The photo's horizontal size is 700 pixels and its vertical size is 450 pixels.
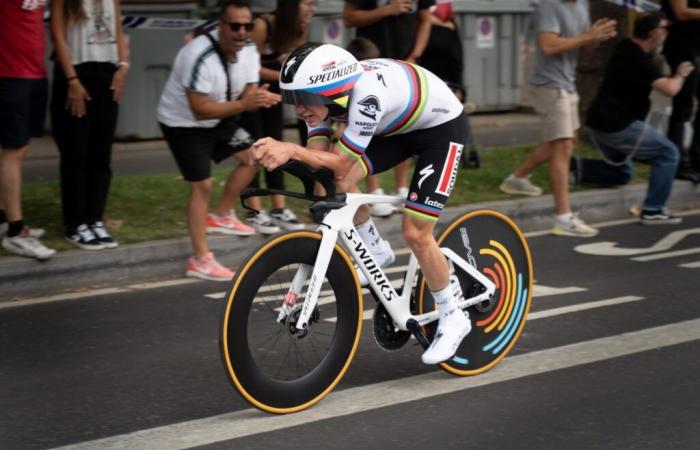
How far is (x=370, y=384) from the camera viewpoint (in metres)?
5.67

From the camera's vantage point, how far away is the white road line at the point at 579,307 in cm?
705

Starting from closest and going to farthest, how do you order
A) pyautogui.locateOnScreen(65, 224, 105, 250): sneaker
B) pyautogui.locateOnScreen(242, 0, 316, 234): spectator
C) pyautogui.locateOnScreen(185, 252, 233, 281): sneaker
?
pyautogui.locateOnScreen(185, 252, 233, 281): sneaker, pyautogui.locateOnScreen(65, 224, 105, 250): sneaker, pyautogui.locateOnScreen(242, 0, 316, 234): spectator

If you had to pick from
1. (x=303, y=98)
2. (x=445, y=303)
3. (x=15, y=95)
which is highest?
(x=303, y=98)

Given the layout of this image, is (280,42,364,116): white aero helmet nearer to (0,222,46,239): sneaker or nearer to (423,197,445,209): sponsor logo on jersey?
(423,197,445,209): sponsor logo on jersey

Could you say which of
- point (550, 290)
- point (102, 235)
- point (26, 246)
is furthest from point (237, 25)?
point (550, 290)

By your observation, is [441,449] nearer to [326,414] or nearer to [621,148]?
[326,414]

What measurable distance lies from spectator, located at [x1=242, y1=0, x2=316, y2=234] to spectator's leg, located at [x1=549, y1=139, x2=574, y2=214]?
205cm

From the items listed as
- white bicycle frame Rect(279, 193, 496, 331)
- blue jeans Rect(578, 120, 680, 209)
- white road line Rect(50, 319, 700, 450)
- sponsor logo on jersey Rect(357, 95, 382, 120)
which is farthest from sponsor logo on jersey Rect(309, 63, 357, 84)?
blue jeans Rect(578, 120, 680, 209)

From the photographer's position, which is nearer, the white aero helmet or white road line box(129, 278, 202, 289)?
the white aero helmet

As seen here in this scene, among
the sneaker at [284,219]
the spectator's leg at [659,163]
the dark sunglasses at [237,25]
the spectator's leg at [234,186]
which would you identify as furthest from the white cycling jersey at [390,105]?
the spectator's leg at [659,163]

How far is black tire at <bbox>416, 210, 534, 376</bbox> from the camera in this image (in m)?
5.79

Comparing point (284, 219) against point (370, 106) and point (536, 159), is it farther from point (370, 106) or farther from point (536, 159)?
point (370, 106)

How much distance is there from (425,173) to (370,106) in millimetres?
535

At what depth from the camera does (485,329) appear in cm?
592
